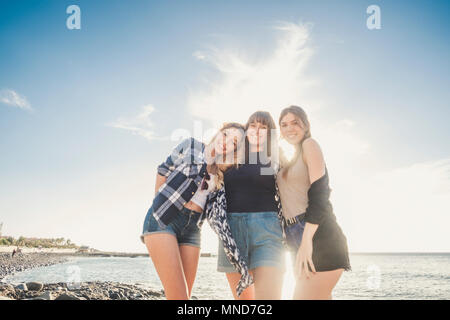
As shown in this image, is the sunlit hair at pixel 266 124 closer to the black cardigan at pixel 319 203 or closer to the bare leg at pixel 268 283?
the black cardigan at pixel 319 203

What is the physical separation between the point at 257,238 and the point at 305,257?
1.91 ft

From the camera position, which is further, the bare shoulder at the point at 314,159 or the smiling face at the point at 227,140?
the smiling face at the point at 227,140

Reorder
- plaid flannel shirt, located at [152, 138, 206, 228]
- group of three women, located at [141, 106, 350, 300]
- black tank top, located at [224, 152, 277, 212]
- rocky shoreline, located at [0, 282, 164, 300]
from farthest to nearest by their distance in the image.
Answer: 1. rocky shoreline, located at [0, 282, 164, 300]
2. black tank top, located at [224, 152, 277, 212]
3. plaid flannel shirt, located at [152, 138, 206, 228]
4. group of three women, located at [141, 106, 350, 300]

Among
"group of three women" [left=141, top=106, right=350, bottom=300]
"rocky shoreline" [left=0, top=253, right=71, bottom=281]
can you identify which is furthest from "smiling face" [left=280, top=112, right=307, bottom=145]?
"rocky shoreline" [left=0, top=253, right=71, bottom=281]

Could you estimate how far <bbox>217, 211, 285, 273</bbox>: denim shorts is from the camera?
3.48 meters

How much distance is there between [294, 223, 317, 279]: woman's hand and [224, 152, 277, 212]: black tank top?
1.94 feet

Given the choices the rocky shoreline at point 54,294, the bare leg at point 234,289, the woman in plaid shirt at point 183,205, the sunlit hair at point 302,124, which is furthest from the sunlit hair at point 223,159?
the rocky shoreline at point 54,294

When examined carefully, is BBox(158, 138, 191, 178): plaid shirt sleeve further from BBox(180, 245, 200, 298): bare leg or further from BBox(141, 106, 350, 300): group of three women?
BBox(180, 245, 200, 298): bare leg

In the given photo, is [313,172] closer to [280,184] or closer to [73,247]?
[280,184]

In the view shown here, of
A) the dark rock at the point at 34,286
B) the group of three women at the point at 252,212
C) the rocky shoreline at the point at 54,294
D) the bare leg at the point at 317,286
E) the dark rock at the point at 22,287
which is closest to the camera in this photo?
the bare leg at the point at 317,286

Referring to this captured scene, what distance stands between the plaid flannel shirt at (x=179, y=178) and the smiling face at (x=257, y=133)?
67 cm

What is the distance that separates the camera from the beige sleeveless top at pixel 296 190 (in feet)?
11.5
